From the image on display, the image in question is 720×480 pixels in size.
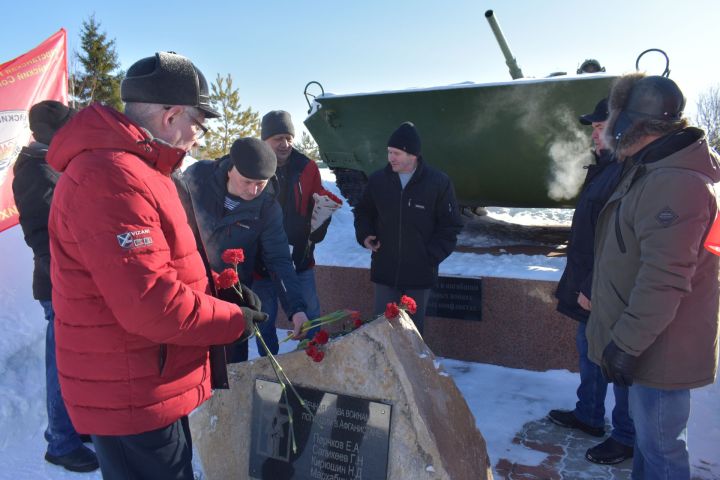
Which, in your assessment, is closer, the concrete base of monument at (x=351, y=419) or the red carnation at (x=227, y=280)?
the red carnation at (x=227, y=280)

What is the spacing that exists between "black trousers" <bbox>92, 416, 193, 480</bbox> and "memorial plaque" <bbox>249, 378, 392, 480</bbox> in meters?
0.74

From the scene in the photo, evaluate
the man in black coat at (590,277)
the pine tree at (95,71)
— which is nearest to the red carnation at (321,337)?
the man in black coat at (590,277)

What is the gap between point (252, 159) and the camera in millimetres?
2865

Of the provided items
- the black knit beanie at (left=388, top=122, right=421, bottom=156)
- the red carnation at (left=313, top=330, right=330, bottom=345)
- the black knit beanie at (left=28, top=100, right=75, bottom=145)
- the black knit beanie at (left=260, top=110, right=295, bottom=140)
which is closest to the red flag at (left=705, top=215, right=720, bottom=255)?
the red carnation at (left=313, top=330, right=330, bottom=345)

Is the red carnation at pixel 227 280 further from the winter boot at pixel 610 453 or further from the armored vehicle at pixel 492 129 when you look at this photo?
the armored vehicle at pixel 492 129

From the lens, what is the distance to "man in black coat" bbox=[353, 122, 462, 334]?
12.2 feet

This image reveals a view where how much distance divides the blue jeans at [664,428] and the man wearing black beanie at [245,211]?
5.15ft

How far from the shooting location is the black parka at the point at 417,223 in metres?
3.74

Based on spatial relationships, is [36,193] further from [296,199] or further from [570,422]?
[570,422]

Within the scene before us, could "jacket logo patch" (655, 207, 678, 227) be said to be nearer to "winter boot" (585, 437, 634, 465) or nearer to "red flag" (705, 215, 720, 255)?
"red flag" (705, 215, 720, 255)

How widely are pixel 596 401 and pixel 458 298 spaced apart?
4.84 ft

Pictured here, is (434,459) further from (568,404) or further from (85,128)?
(568,404)

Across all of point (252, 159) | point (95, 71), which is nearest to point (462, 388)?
point (252, 159)

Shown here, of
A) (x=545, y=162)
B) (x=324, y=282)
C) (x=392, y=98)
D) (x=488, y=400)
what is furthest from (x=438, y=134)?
(x=488, y=400)
